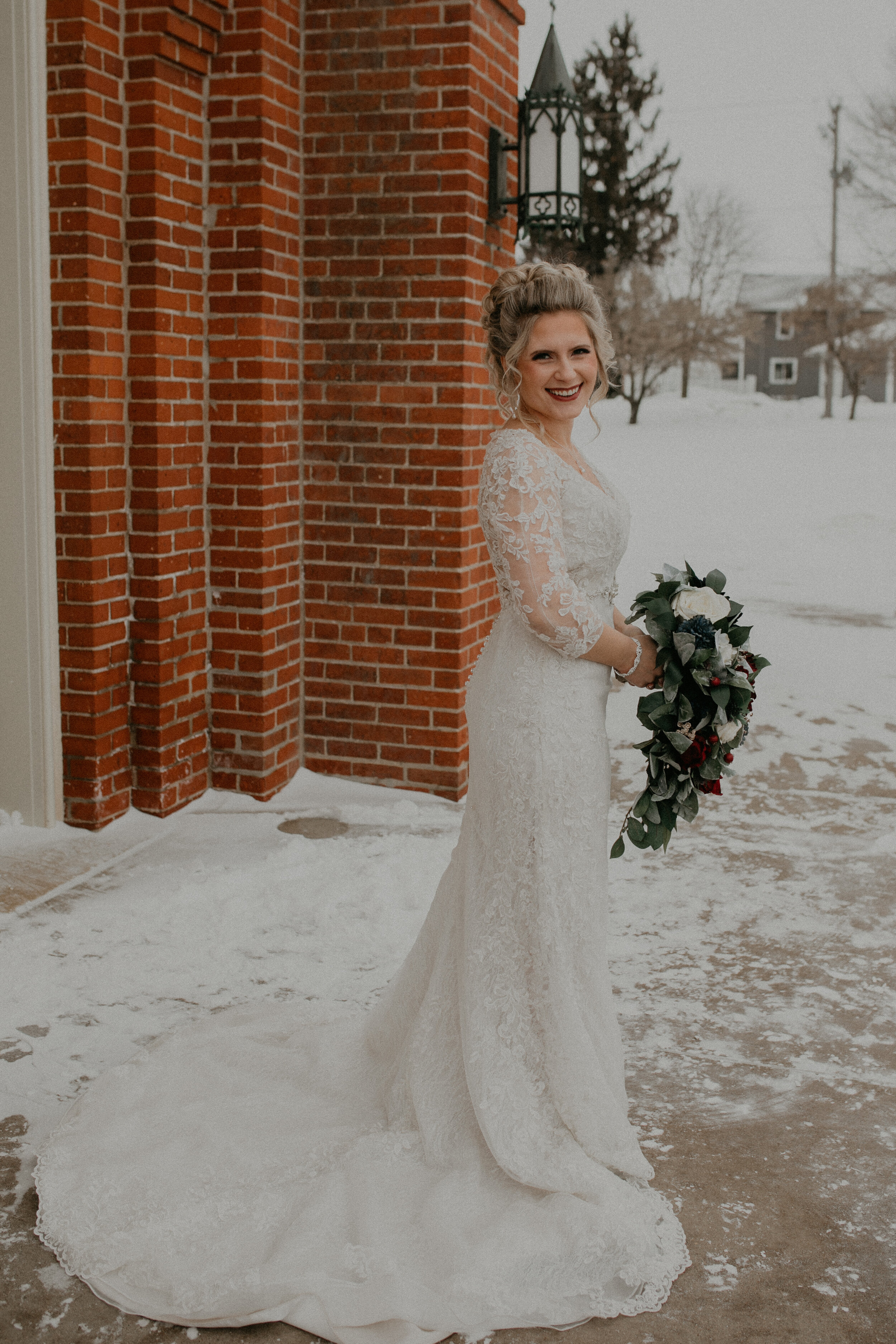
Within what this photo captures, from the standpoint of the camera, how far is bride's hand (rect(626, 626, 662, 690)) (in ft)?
9.18

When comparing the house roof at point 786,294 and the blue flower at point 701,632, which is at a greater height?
the house roof at point 786,294

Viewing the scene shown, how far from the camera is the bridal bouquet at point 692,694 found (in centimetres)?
271

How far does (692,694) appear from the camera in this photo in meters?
2.75

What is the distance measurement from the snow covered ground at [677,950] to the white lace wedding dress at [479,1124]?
200mm

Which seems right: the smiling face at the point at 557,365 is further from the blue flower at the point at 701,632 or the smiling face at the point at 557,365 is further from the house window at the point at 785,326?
the house window at the point at 785,326

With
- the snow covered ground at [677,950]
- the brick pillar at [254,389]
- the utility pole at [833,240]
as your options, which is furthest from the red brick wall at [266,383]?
the utility pole at [833,240]

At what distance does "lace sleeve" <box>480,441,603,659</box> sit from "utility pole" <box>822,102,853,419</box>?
111ft

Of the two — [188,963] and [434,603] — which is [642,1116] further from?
[434,603]

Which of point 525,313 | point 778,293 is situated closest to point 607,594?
point 525,313

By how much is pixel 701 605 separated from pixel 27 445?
311 centimetres

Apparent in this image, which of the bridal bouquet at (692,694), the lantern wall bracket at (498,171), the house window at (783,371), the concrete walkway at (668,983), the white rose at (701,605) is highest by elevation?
the house window at (783,371)

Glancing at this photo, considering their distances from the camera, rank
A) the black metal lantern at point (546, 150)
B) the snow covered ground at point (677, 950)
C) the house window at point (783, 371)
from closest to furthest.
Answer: the snow covered ground at point (677, 950), the black metal lantern at point (546, 150), the house window at point (783, 371)

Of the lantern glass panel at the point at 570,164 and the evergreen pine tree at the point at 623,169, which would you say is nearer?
the lantern glass panel at the point at 570,164

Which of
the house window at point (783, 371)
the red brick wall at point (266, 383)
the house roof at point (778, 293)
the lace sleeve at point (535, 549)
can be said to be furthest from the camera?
the house window at point (783, 371)
